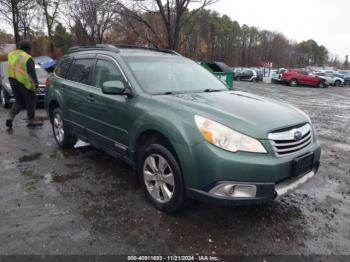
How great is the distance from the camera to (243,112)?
3.04 meters

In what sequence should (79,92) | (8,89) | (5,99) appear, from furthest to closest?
(5,99), (8,89), (79,92)

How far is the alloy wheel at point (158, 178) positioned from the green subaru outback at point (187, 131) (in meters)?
0.01

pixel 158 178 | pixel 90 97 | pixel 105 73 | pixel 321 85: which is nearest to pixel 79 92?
pixel 90 97

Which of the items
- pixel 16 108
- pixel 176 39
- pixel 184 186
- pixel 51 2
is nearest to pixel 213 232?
pixel 184 186

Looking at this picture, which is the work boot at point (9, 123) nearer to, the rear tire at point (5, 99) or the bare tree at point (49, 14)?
the rear tire at point (5, 99)

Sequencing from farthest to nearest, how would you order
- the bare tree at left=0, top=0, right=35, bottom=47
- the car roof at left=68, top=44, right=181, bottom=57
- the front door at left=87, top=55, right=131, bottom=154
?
the bare tree at left=0, top=0, right=35, bottom=47
the car roof at left=68, top=44, right=181, bottom=57
the front door at left=87, top=55, right=131, bottom=154

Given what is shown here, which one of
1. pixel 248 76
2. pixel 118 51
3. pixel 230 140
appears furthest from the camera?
pixel 248 76

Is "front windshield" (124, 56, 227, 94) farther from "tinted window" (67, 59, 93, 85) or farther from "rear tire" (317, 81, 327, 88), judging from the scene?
"rear tire" (317, 81, 327, 88)

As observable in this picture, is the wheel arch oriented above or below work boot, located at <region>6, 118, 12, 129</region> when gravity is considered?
above

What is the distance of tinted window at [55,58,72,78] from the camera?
5.29 m

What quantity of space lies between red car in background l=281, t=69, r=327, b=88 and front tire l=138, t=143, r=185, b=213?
27.8m

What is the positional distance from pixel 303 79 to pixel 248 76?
30.4 ft

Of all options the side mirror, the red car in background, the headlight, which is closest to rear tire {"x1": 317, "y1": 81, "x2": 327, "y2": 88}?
the red car in background

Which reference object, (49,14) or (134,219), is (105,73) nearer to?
(134,219)
